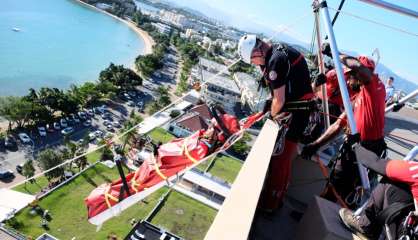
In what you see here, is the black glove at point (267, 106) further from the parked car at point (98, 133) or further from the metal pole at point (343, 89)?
the parked car at point (98, 133)

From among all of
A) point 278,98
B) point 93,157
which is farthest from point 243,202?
point 93,157

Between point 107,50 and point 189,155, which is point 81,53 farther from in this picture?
point 189,155

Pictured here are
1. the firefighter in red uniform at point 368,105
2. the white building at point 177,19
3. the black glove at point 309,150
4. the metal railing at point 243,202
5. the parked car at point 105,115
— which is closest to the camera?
the metal railing at point 243,202

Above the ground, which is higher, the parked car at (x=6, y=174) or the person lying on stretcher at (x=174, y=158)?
the person lying on stretcher at (x=174, y=158)

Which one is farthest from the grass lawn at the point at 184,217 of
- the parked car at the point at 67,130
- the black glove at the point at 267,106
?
the parked car at the point at 67,130

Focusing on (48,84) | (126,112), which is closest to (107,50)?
(48,84)

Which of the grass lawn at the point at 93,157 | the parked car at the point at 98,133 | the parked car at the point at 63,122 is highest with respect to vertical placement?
the grass lawn at the point at 93,157

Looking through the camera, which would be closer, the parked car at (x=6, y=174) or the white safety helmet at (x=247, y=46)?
the white safety helmet at (x=247, y=46)

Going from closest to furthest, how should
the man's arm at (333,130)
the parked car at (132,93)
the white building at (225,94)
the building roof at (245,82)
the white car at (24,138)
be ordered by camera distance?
the man's arm at (333,130)
the white car at (24,138)
the white building at (225,94)
the parked car at (132,93)
the building roof at (245,82)

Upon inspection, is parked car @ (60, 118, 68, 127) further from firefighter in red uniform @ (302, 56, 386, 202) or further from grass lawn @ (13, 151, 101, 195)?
firefighter in red uniform @ (302, 56, 386, 202)
